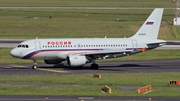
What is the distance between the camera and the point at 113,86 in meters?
44.8

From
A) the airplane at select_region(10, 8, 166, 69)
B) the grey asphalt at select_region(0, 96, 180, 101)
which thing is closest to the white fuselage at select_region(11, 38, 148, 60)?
the airplane at select_region(10, 8, 166, 69)

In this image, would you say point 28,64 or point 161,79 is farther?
point 28,64

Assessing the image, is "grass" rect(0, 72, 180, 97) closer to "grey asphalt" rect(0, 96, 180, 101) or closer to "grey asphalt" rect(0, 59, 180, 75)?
"grey asphalt" rect(0, 96, 180, 101)

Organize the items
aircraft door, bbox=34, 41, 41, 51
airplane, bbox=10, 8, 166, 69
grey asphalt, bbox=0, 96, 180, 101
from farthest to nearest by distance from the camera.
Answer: aircraft door, bbox=34, 41, 41, 51 → airplane, bbox=10, 8, 166, 69 → grey asphalt, bbox=0, 96, 180, 101

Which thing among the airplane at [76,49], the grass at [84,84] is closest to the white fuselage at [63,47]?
the airplane at [76,49]

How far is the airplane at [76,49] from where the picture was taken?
58438 mm

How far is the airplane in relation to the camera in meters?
58.4

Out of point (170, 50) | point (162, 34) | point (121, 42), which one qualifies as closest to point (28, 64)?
point (121, 42)

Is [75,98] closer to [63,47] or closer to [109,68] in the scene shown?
[63,47]

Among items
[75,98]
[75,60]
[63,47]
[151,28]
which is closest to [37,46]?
[63,47]

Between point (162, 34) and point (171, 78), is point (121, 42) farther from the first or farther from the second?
point (162, 34)

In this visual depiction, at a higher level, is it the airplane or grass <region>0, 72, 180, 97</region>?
the airplane

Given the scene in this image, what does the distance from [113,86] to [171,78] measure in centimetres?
805

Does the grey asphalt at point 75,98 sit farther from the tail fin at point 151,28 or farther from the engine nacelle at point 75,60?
the tail fin at point 151,28
